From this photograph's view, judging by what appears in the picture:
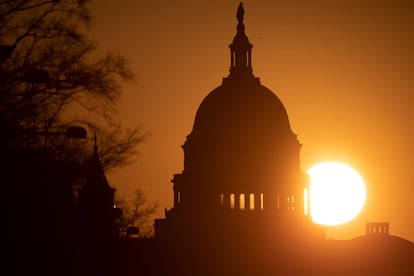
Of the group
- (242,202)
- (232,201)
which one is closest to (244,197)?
(242,202)

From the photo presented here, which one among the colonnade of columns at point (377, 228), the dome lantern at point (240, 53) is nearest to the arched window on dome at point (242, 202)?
the dome lantern at point (240, 53)

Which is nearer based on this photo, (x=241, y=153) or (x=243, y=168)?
(x=241, y=153)

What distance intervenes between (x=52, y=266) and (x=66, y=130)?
136 inches

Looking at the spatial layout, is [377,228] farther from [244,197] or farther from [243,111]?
[243,111]

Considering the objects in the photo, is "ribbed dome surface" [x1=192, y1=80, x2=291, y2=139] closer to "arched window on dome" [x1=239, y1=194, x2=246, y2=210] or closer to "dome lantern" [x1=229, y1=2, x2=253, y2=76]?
"dome lantern" [x1=229, y1=2, x2=253, y2=76]

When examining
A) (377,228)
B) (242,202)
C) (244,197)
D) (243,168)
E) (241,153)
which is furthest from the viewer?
(377,228)

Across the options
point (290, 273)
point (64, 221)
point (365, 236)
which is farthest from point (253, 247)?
point (64, 221)

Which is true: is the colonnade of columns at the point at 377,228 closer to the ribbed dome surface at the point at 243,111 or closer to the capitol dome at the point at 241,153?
the capitol dome at the point at 241,153

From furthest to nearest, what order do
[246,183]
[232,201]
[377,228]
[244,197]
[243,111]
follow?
[377,228]
[246,183]
[244,197]
[232,201]
[243,111]

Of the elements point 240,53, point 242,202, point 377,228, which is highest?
point 240,53

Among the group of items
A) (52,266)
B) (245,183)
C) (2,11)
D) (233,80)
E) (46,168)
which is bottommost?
(52,266)

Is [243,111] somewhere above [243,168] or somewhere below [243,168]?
above

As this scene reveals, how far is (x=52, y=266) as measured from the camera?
32.5 m

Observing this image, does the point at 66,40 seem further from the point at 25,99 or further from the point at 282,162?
the point at 282,162
